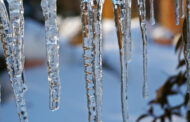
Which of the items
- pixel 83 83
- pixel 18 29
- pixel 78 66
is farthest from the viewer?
pixel 78 66

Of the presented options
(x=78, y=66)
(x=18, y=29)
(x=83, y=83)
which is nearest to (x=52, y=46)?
(x=18, y=29)

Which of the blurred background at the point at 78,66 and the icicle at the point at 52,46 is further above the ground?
the icicle at the point at 52,46

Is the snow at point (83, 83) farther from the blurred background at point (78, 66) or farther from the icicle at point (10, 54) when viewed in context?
the icicle at point (10, 54)

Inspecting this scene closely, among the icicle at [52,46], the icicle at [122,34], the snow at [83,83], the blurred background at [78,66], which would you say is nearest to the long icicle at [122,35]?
the icicle at [122,34]

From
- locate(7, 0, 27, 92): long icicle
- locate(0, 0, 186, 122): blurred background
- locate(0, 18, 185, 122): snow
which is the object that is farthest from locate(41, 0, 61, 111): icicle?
locate(0, 0, 186, 122): blurred background

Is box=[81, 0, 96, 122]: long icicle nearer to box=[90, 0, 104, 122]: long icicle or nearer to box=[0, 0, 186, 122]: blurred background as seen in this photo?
box=[90, 0, 104, 122]: long icicle

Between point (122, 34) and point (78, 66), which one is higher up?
point (122, 34)

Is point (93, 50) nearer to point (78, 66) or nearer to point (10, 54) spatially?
point (10, 54)

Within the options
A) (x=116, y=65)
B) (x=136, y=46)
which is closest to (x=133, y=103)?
(x=116, y=65)
